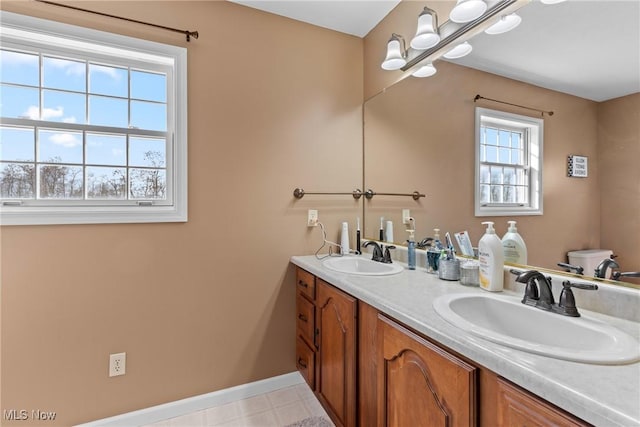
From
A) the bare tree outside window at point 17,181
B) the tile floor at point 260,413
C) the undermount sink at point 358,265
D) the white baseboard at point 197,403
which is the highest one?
the bare tree outside window at point 17,181

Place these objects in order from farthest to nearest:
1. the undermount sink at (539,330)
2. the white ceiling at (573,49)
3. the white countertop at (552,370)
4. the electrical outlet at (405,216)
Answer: the electrical outlet at (405,216)
the white ceiling at (573,49)
the undermount sink at (539,330)
the white countertop at (552,370)

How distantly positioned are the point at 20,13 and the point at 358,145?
6.77 ft

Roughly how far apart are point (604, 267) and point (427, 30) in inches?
53.9

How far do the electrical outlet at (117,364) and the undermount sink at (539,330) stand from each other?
1.75 metres

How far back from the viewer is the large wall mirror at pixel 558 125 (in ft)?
3.07

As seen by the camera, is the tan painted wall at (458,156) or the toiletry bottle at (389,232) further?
the toiletry bottle at (389,232)

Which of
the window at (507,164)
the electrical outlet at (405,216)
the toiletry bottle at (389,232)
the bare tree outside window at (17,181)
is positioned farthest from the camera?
the toiletry bottle at (389,232)

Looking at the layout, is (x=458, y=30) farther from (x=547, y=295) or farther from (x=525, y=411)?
(x=525, y=411)

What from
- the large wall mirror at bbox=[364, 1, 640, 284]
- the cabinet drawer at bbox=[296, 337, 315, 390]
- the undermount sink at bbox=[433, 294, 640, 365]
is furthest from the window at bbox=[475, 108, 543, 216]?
the cabinet drawer at bbox=[296, 337, 315, 390]

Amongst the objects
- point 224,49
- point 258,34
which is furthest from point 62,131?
point 258,34

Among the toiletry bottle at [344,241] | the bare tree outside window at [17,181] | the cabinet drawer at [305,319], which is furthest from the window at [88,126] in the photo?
the toiletry bottle at [344,241]

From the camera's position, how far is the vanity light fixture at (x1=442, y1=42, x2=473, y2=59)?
1445mm

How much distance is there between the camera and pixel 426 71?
173cm

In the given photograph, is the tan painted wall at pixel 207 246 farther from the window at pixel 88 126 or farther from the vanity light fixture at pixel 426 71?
the vanity light fixture at pixel 426 71
